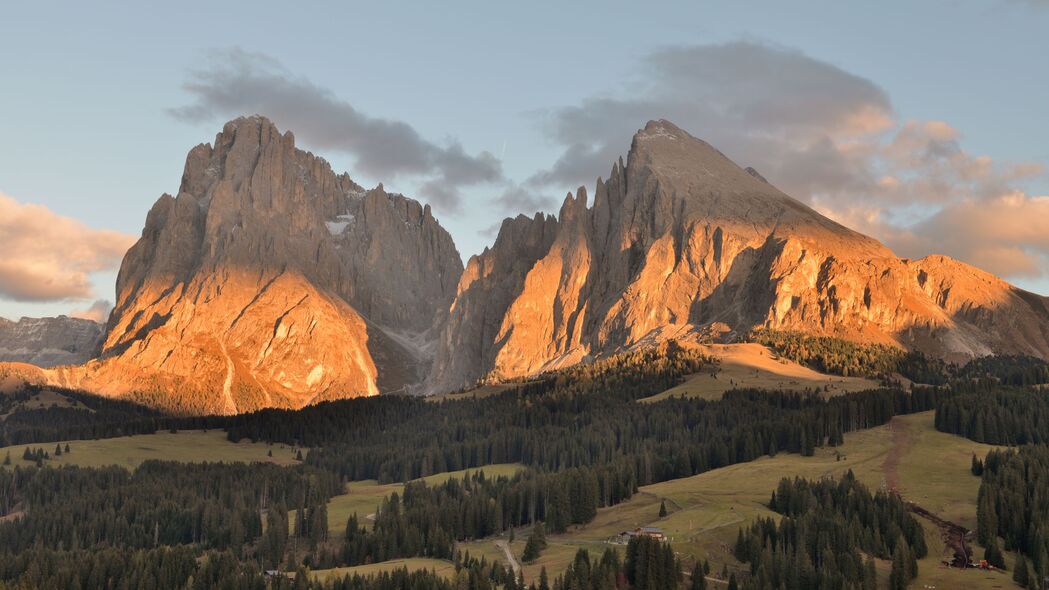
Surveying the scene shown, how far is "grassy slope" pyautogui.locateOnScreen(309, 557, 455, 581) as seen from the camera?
17488 centimetres

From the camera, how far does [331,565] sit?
197375 mm

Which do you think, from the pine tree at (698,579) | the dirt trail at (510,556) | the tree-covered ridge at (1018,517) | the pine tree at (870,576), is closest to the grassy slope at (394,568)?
the dirt trail at (510,556)

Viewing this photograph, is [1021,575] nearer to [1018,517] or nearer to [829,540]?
[1018,517]

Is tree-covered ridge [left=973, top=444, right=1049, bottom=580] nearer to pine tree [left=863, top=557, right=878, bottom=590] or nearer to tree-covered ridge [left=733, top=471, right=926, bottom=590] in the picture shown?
tree-covered ridge [left=733, top=471, right=926, bottom=590]

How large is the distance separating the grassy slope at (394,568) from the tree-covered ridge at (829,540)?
4830 centimetres

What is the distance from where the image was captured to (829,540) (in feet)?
566

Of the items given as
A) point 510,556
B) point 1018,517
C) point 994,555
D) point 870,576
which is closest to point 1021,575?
point 994,555

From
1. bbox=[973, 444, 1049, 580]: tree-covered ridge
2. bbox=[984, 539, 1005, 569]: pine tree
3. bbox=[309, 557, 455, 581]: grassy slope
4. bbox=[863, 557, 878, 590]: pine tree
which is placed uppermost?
bbox=[973, 444, 1049, 580]: tree-covered ridge

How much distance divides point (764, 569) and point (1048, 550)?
4753cm

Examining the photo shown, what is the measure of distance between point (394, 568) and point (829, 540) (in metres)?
71.0

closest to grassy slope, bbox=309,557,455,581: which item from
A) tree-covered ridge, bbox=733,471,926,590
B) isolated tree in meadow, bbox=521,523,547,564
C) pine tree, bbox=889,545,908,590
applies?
isolated tree in meadow, bbox=521,523,547,564

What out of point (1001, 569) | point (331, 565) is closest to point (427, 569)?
point (331, 565)

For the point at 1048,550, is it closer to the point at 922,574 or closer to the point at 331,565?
the point at 922,574

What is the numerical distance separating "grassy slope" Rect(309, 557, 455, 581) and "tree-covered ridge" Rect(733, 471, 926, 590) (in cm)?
4830
